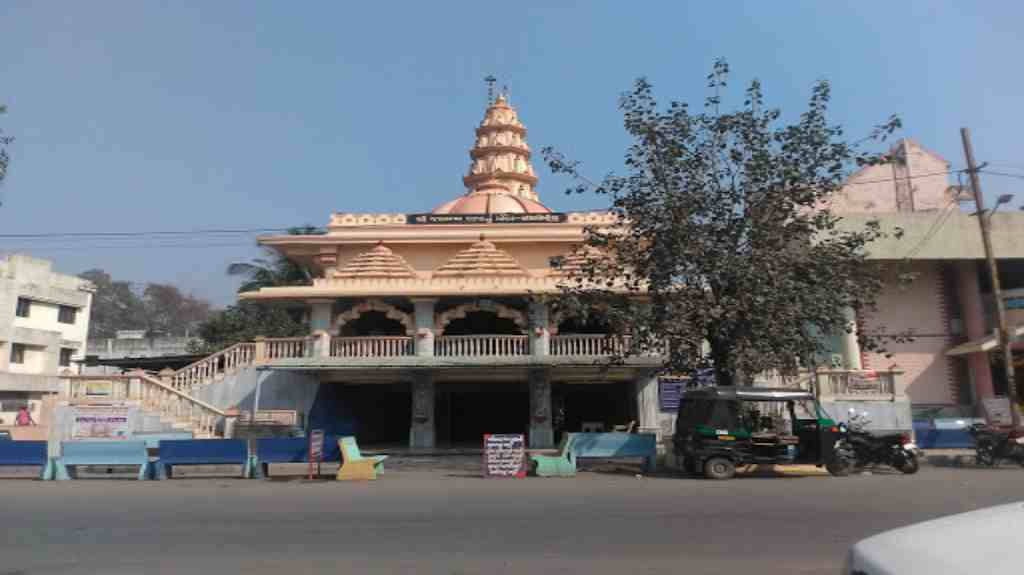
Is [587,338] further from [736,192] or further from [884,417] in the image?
[884,417]

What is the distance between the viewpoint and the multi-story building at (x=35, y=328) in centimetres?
3659

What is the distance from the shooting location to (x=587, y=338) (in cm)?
1919

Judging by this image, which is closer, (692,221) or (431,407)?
(692,221)

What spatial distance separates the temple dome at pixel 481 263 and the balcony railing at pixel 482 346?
2.32 m

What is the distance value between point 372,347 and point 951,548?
18.2 metres

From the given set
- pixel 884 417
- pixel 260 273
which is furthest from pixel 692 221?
pixel 260 273

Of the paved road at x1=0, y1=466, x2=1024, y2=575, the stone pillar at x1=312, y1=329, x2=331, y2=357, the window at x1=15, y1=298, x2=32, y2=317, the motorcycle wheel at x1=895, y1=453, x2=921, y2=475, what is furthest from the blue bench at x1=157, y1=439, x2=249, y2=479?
the window at x1=15, y1=298, x2=32, y2=317

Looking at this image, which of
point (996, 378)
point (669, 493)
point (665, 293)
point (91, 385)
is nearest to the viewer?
point (669, 493)

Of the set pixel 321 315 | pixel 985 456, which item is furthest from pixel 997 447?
pixel 321 315

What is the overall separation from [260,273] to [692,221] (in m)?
27.6

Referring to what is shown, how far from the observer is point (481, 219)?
2373cm

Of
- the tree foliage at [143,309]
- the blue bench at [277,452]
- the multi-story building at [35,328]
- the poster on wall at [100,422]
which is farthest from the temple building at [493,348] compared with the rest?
the tree foliage at [143,309]

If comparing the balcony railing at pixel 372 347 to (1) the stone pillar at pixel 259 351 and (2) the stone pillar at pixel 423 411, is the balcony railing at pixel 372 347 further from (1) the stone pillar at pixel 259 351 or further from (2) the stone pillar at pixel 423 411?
(1) the stone pillar at pixel 259 351

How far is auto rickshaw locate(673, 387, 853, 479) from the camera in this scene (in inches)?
497
